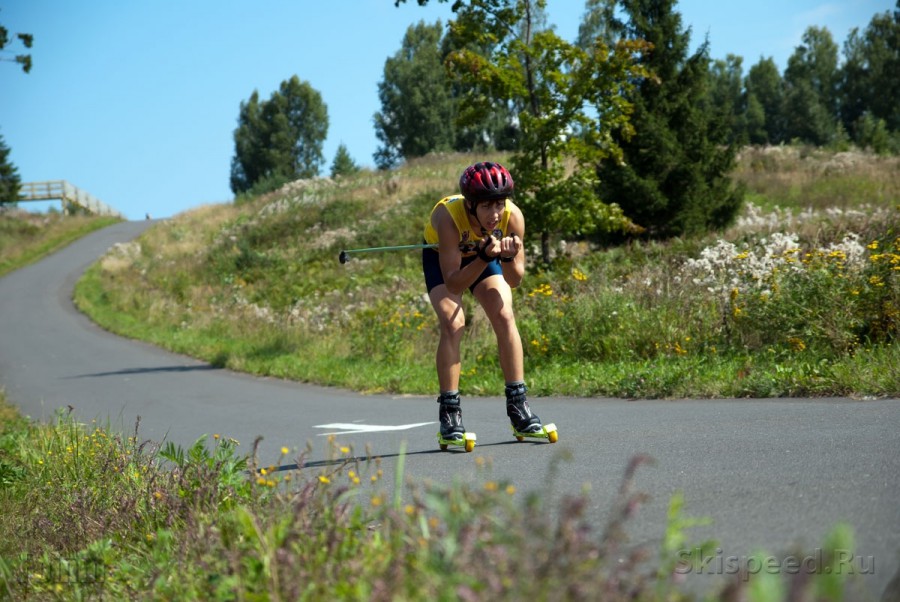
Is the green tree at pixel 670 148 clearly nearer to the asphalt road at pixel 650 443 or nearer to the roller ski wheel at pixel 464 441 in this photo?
the asphalt road at pixel 650 443

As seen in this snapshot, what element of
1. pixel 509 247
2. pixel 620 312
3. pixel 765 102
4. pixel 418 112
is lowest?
pixel 620 312

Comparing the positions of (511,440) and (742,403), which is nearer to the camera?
(511,440)

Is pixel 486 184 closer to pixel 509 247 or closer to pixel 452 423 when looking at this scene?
pixel 509 247

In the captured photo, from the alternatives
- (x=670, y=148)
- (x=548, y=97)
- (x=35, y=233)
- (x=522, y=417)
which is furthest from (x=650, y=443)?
(x=35, y=233)

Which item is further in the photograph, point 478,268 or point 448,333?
point 448,333

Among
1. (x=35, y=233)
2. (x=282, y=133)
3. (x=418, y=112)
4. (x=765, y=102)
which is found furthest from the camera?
(x=765, y=102)

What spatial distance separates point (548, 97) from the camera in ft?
57.8

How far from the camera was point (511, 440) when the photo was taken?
25.0ft

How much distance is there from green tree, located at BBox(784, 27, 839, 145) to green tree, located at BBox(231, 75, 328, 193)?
3876 cm

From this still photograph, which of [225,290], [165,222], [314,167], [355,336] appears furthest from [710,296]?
[314,167]

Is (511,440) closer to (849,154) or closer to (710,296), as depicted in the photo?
(710,296)

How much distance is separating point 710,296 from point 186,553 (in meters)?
9.41

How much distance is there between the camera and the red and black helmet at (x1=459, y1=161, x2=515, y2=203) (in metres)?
6.42

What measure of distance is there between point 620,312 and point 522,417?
614cm
